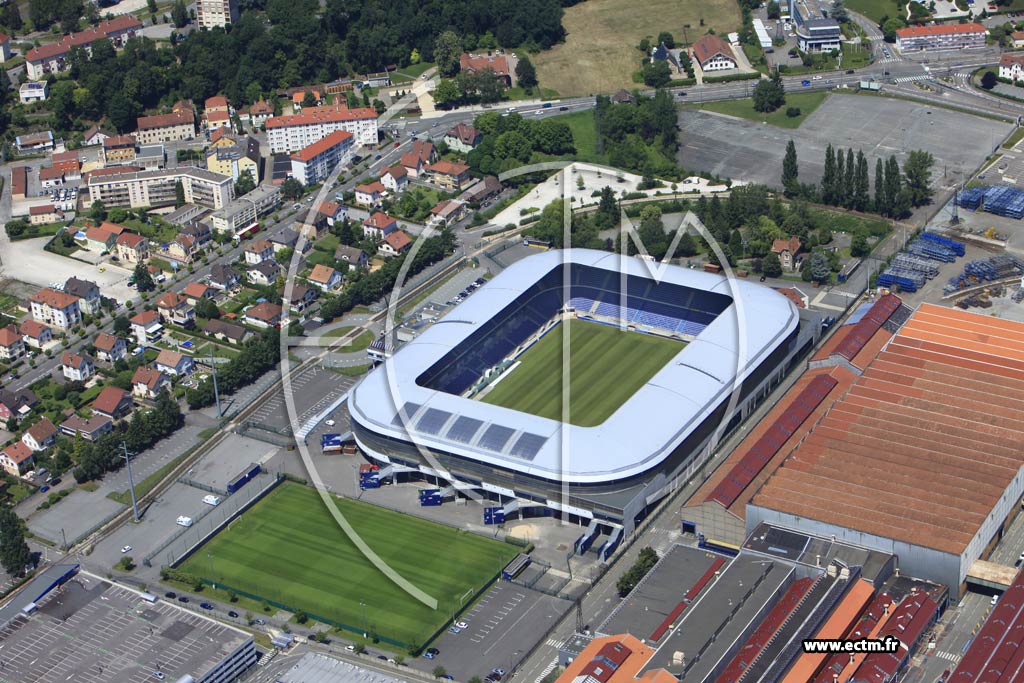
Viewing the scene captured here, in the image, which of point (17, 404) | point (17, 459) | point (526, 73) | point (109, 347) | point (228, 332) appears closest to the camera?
point (17, 459)

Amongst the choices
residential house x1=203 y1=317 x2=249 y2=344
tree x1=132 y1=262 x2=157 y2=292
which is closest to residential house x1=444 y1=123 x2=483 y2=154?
tree x1=132 y1=262 x2=157 y2=292

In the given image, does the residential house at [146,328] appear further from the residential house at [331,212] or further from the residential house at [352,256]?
the residential house at [331,212]

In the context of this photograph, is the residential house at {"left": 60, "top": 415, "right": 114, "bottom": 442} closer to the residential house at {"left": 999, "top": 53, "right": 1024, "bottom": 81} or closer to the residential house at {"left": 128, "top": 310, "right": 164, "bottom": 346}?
the residential house at {"left": 128, "top": 310, "right": 164, "bottom": 346}

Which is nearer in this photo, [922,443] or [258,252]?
[922,443]

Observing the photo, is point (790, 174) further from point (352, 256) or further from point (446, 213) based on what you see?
point (352, 256)

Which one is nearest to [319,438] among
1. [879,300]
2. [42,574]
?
[42,574]

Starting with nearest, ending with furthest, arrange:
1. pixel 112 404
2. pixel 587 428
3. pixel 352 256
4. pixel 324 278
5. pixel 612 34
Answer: pixel 587 428 → pixel 112 404 → pixel 324 278 → pixel 352 256 → pixel 612 34

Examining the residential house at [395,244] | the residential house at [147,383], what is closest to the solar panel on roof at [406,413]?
the residential house at [147,383]

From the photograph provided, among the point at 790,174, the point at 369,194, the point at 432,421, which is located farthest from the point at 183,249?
the point at 790,174
